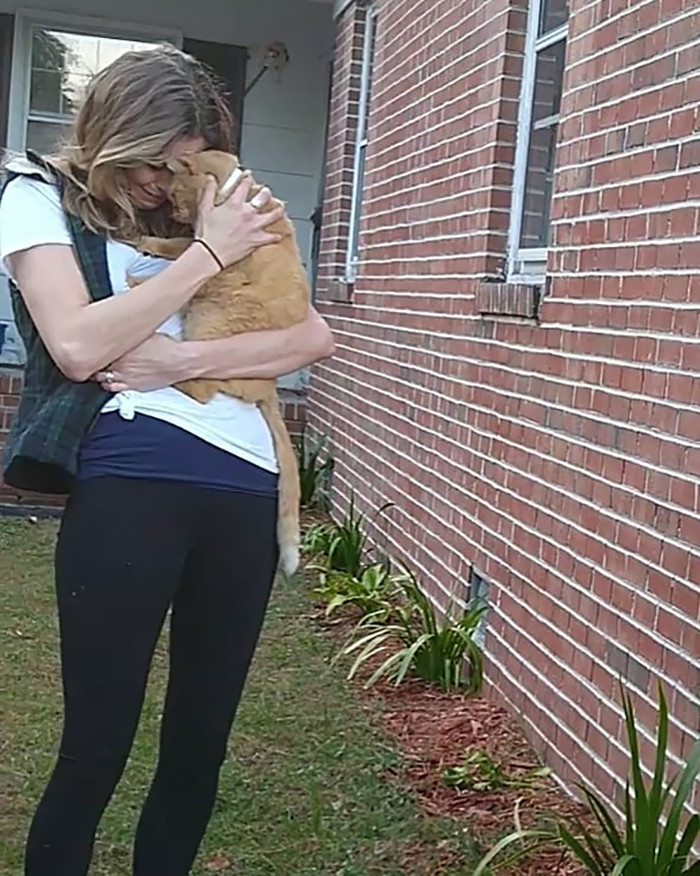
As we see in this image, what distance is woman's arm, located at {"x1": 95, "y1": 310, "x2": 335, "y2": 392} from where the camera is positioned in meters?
2.51

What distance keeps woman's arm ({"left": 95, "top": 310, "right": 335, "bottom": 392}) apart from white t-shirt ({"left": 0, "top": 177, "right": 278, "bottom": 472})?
33mm

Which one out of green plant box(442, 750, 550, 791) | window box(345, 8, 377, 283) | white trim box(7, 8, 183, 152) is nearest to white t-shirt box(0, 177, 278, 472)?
green plant box(442, 750, 550, 791)

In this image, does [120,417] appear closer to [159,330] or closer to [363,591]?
[159,330]

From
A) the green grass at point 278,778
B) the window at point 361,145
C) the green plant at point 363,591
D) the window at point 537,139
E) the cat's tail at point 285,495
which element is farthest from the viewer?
the window at point 361,145

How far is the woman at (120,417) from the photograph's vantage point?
2.44 meters

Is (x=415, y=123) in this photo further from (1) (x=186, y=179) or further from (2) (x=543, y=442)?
(1) (x=186, y=179)

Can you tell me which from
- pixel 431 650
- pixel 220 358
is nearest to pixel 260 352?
pixel 220 358

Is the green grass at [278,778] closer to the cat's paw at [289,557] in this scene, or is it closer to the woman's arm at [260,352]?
the cat's paw at [289,557]

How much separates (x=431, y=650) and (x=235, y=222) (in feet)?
9.20

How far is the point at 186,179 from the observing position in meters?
2.60

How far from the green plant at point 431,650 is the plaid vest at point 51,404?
272 centimetres

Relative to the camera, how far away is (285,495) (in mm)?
2748

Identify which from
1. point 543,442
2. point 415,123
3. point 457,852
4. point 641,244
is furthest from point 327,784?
point 415,123

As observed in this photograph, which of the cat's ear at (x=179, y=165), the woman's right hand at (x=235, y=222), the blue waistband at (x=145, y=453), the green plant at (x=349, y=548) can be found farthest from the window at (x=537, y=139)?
the blue waistband at (x=145, y=453)
